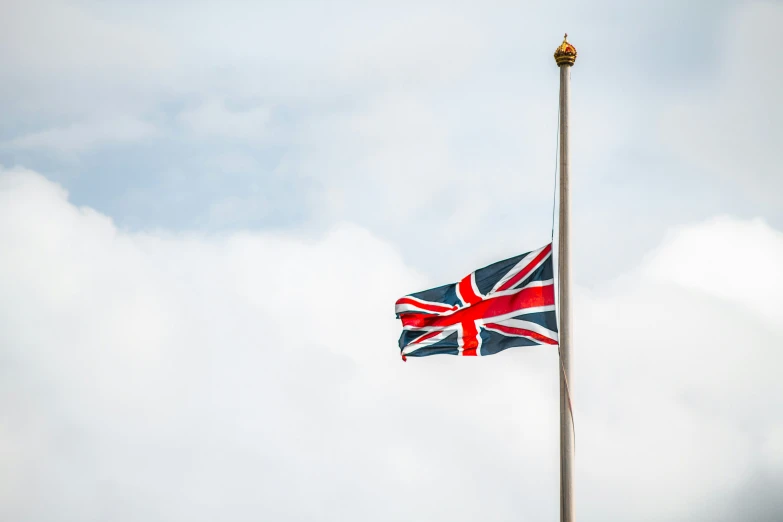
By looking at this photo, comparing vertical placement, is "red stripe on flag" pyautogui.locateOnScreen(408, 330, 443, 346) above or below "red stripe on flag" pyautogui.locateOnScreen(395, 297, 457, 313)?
below

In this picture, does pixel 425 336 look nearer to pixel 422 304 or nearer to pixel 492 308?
pixel 422 304

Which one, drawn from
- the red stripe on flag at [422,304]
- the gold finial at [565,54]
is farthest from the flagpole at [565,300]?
the red stripe on flag at [422,304]

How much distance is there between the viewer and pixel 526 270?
26703 mm

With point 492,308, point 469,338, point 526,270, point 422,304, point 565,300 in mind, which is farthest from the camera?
point 422,304

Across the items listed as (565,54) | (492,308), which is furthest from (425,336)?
(565,54)

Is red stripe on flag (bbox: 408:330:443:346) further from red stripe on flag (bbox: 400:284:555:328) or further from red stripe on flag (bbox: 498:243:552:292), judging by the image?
red stripe on flag (bbox: 498:243:552:292)

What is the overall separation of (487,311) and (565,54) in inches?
289

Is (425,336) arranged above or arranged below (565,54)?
below

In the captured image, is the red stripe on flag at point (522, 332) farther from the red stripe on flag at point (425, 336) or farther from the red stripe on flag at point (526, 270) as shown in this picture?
the red stripe on flag at point (425, 336)

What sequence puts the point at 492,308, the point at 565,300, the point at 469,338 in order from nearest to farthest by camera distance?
the point at 565,300
the point at 492,308
the point at 469,338

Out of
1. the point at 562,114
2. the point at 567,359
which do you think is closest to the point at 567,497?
the point at 567,359

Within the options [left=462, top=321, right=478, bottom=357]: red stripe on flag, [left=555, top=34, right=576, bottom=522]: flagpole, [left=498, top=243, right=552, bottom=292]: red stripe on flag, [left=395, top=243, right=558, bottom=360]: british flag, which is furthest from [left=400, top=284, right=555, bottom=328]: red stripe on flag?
[left=555, top=34, right=576, bottom=522]: flagpole

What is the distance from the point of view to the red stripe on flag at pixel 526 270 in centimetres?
2640

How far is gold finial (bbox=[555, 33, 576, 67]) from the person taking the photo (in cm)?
2700
